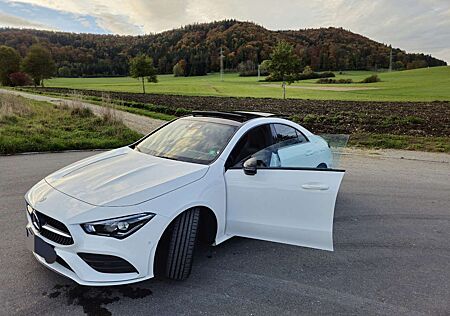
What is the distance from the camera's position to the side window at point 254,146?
11.9ft

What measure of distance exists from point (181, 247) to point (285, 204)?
1130 millimetres

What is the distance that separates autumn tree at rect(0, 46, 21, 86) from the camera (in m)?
64.0

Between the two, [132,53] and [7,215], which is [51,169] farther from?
[132,53]

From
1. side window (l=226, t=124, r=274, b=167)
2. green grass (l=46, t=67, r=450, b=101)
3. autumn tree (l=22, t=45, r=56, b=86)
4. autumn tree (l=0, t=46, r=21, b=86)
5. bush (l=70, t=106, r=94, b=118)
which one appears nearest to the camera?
side window (l=226, t=124, r=274, b=167)

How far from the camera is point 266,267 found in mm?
3408

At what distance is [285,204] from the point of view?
336cm

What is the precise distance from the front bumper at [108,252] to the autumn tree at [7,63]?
76.3 meters

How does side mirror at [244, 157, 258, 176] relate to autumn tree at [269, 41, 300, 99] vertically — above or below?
below

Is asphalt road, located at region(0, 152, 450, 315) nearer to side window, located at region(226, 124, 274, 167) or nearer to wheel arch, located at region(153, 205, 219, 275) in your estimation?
wheel arch, located at region(153, 205, 219, 275)

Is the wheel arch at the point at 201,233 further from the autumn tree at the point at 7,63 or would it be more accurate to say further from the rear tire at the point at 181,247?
the autumn tree at the point at 7,63

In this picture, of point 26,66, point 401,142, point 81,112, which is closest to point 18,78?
point 26,66

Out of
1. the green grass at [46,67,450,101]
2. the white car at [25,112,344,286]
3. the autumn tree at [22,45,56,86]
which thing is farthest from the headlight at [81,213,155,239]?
the autumn tree at [22,45,56,86]

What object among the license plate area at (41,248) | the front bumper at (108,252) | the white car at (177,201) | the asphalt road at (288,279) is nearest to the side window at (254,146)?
the white car at (177,201)

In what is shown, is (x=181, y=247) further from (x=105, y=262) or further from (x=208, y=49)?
(x=208, y=49)
